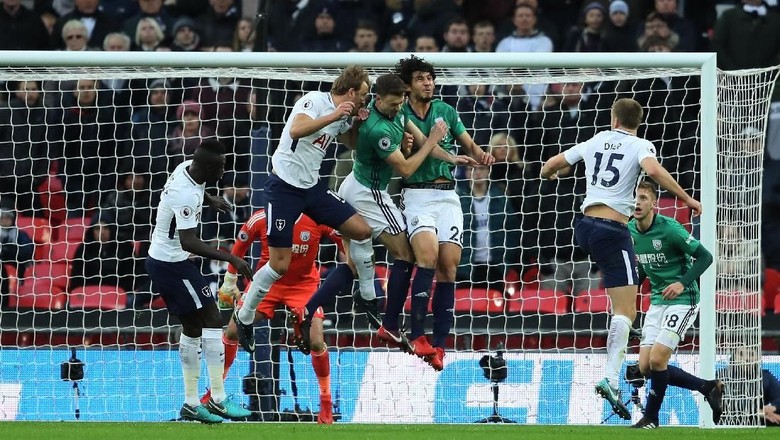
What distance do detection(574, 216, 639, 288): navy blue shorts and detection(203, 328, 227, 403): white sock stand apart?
118 inches

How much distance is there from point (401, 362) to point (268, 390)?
1278 mm

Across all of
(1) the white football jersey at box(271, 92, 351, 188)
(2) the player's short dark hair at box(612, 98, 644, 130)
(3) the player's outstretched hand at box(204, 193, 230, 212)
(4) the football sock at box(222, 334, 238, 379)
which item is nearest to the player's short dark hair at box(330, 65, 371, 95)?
(1) the white football jersey at box(271, 92, 351, 188)

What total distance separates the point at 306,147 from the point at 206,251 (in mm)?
1096

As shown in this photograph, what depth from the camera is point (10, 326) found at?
42.0 ft

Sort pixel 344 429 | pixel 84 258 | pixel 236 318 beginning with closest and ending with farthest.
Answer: pixel 344 429
pixel 236 318
pixel 84 258

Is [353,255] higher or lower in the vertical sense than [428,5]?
lower

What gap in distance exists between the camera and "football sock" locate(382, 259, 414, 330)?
10703mm

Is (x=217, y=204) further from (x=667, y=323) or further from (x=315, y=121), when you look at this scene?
(x=667, y=323)

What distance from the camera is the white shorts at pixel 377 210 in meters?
10.7

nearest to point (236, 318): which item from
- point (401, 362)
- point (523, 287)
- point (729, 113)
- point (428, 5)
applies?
point (401, 362)

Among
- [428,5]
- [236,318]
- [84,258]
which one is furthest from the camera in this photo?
[428,5]

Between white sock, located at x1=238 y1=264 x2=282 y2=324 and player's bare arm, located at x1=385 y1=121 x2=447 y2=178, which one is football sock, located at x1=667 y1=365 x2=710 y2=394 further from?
white sock, located at x1=238 y1=264 x2=282 y2=324

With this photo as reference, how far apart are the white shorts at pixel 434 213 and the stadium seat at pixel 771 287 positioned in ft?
14.1

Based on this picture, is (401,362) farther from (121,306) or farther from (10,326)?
(10,326)
